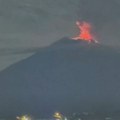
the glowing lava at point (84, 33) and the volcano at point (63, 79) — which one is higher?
the glowing lava at point (84, 33)

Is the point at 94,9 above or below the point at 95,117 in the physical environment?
above

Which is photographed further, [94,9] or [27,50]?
[94,9]

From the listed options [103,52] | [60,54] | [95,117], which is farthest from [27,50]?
[95,117]

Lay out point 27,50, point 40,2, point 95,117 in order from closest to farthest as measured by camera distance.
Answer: point 95,117, point 27,50, point 40,2

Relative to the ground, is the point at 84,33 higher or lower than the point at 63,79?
higher

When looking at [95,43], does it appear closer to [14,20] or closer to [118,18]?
[118,18]

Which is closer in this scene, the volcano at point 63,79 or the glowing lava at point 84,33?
the volcano at point 63,79
